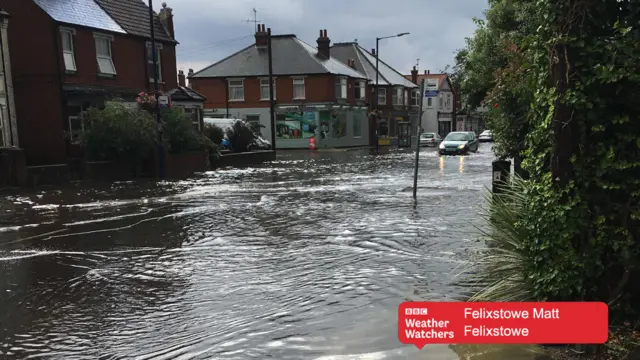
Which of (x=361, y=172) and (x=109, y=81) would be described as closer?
(x=361, y=172)

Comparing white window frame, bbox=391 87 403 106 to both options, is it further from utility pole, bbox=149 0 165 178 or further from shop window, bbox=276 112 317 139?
utility pole, bbox=149 0 165 178

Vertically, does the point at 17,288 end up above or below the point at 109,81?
below

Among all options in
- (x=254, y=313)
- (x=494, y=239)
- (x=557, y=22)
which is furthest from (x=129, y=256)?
(x=557, y=22)

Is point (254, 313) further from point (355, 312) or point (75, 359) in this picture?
point (75, 359)

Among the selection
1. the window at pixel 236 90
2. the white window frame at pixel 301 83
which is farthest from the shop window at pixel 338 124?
the window at pixel 236 90

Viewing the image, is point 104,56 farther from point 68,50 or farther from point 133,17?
point 133,17

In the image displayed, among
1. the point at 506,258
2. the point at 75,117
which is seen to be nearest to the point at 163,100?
the point at 75,117

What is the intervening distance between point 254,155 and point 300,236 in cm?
2017

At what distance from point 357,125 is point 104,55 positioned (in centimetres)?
2945

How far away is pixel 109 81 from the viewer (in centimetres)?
2497

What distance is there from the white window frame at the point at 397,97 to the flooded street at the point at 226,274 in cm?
4447

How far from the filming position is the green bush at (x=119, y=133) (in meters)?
18.8

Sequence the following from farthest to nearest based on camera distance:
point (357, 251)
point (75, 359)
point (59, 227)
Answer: point (59, 227)
point (357, 251)
point (75, 359)

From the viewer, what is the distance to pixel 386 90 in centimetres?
5534
